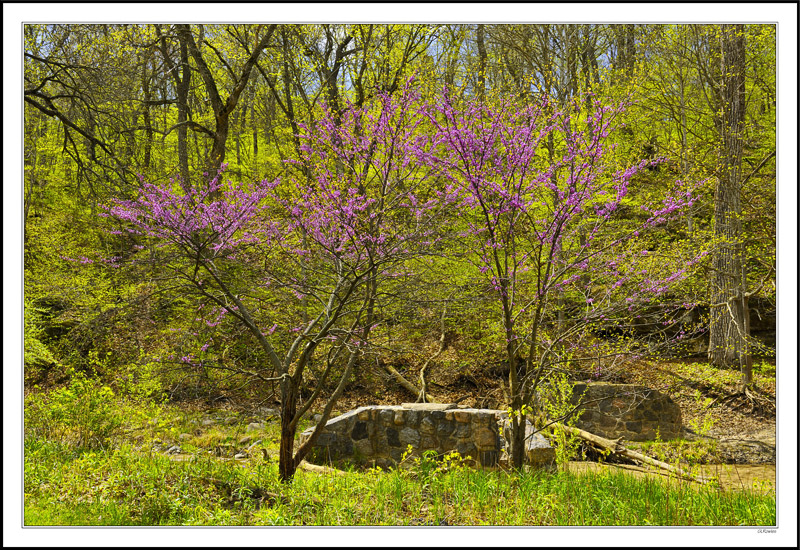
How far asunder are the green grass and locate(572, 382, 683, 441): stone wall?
454 centimetres

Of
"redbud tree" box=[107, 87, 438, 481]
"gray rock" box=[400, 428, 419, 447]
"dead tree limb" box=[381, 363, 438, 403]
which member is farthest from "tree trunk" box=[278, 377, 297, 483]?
"dead tree limb" box=[381, 363, 438, 403]

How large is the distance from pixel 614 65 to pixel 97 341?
10933 millimetres

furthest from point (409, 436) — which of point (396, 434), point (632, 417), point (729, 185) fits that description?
point (729, 185)

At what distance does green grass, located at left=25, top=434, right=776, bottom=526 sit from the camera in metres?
2.94

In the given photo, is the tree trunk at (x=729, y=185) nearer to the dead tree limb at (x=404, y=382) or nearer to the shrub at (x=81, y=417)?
the dead tree limb at (x=404, y=382)

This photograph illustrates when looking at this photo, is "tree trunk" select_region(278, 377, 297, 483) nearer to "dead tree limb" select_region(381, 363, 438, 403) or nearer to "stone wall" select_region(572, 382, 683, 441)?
"dead tree limb" select_region(381, 363, 438, 403)

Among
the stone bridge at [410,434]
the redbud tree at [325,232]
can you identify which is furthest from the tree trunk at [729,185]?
the redbud tree at [325,232]

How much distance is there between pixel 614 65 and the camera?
397 inches

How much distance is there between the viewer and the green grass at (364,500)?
116 inches

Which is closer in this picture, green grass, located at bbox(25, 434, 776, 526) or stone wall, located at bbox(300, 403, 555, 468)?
green grass, located at bbox(25, 434, 776, 526)

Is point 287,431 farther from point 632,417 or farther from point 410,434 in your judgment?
point 632,417
